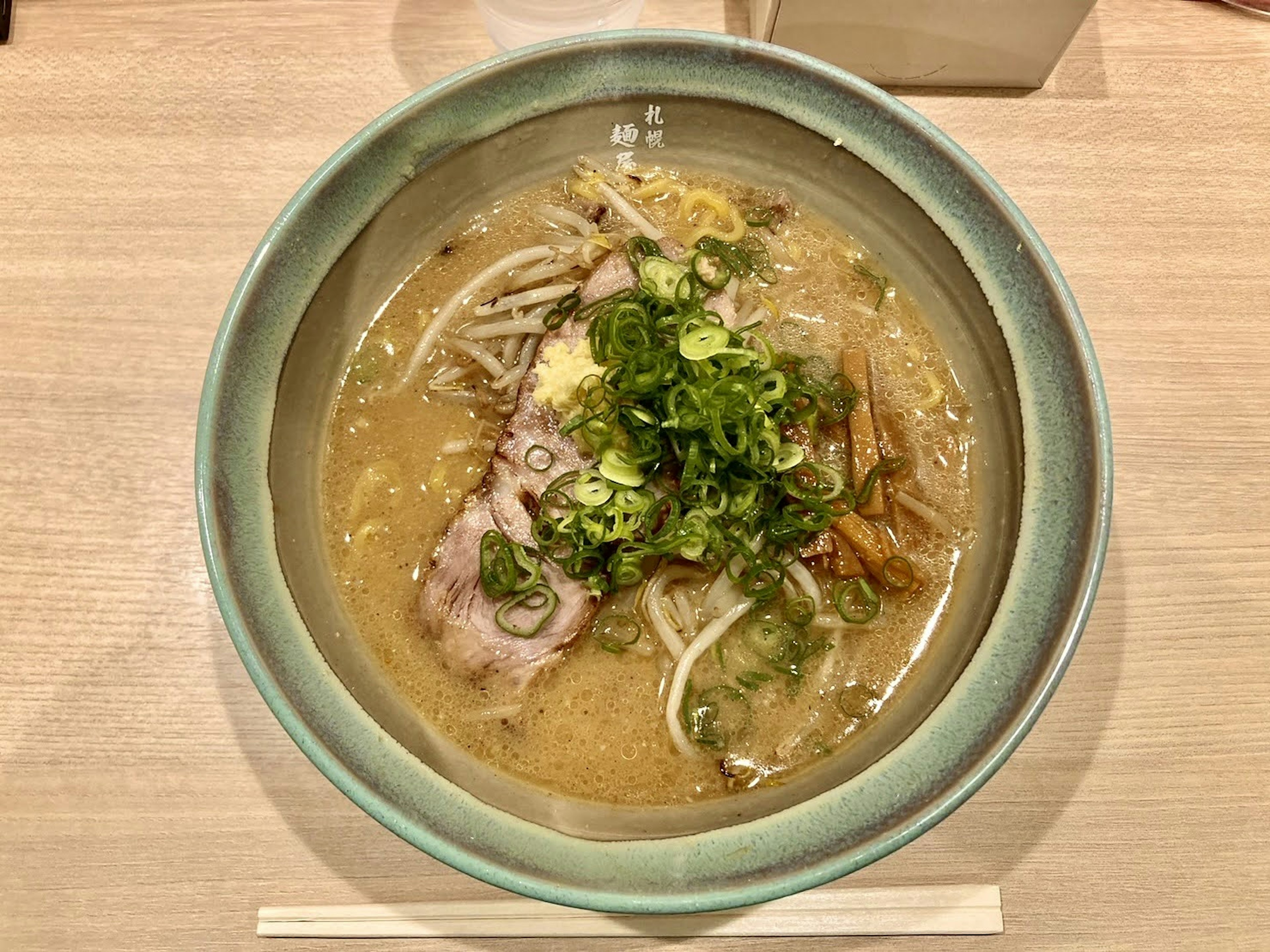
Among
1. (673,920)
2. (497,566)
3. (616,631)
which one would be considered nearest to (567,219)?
(497,566)

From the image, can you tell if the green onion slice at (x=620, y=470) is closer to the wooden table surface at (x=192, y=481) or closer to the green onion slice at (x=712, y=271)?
the green onion slice at (x=712, y=271)

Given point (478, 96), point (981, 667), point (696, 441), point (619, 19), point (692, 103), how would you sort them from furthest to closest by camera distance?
point (619, 19)
point (692, 103)
point (478, 96)
point (696, 441)
point (981, 667)

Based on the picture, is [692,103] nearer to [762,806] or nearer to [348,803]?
[762,806]

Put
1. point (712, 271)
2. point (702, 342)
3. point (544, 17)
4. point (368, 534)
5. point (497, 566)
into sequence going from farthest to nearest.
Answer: point (544, 17), point (712, 271), point (368, 534), point (497, 566), point (702, 342)

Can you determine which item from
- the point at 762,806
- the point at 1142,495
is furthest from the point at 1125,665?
the point at 762,806

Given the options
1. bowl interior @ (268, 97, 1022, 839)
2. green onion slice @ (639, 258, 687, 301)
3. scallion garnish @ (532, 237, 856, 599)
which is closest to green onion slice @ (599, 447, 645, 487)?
scallion garnish @ (532, 237, 856, 599)

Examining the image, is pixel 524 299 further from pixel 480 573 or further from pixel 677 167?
pixel 480 573
